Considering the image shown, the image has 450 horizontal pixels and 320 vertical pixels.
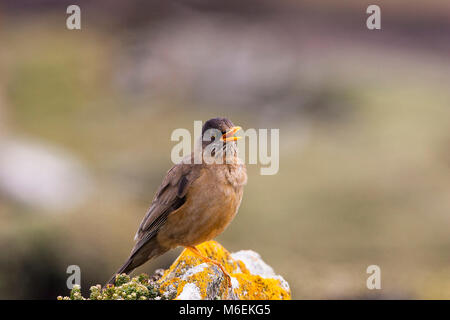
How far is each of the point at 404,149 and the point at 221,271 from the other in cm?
1539

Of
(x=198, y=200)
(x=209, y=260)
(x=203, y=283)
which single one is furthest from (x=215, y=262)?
(x=198, y=200)

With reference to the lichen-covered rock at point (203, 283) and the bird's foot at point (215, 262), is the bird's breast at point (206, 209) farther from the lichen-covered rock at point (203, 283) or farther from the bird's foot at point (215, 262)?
the lichen-covered rock at point (203, 283)

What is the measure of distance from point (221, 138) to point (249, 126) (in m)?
14.8

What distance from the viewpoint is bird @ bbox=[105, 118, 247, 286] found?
633cm

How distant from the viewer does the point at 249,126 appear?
69.8ft

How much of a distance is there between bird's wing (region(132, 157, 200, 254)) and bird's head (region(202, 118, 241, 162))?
281 mm

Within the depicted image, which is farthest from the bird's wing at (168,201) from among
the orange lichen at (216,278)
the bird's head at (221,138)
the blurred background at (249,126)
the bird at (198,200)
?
the blurred background at (249,126)

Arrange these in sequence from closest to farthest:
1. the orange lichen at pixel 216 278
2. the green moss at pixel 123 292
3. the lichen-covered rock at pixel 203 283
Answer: the green moss at pixel 123 292
the lichen-covered rock at pixel 203 283
the orange lichen at pixel 216 278

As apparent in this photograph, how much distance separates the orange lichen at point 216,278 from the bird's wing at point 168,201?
0.46 meters

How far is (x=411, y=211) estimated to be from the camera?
16750 millimetres

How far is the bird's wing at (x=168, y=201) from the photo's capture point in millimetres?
6531

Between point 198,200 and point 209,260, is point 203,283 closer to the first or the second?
point 209,260

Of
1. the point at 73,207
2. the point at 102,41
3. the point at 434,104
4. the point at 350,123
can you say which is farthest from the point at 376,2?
the point at 73,207

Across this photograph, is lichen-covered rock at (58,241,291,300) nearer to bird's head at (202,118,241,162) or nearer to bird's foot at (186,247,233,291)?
bird's foot at (186,247,233,291)
